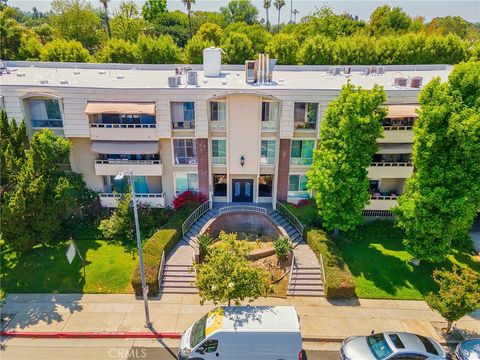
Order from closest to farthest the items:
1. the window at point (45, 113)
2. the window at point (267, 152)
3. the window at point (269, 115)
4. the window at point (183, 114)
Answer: the window at point (45, 113) → the window at point (183, 114) → the window at point (269, 115) → the window at point (267, 152)

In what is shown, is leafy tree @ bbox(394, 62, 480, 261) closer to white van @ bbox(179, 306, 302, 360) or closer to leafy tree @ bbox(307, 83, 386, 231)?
leafy tree @ bbox(307, 83, 386, 231)

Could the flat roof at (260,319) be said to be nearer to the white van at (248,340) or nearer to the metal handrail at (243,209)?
the white van at (248,340)

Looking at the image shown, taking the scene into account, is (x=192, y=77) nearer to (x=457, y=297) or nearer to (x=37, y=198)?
(x=37, y=198)

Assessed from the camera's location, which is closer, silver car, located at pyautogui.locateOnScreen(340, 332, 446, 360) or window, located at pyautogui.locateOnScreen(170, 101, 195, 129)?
silver car, located at pyautogui.locateOnScreen(340, 332, 446, 360)

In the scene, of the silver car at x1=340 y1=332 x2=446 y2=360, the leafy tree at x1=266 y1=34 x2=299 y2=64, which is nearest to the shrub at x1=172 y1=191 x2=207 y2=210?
the silver car at x1=340 y1=332 x2=446 y2=360

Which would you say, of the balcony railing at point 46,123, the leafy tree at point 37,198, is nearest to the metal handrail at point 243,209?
the leafy tree at point 37,198

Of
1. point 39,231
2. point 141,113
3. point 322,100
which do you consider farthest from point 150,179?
point 322,100
